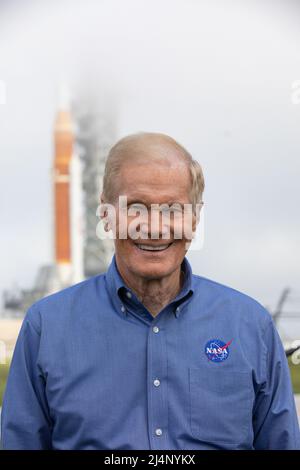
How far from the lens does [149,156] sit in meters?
1.77

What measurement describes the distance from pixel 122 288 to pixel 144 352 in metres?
0.15

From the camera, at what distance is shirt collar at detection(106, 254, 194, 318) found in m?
1.83

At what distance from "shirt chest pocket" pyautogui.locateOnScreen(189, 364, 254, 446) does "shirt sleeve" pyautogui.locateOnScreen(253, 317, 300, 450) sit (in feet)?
0.23

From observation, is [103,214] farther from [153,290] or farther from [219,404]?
[219,404]

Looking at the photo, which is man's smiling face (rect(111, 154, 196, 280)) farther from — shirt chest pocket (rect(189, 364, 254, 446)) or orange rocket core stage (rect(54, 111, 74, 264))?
orange rocket core stage (rect(54, 111, 74, 264))

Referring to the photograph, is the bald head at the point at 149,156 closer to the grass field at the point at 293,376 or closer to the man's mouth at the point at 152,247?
the man's mouth at the point at 152,247

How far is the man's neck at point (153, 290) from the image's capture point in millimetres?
1823

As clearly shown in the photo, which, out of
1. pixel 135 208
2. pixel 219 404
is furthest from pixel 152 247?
pixel 219 404

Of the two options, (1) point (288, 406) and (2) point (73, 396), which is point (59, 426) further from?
(1) point (288, 406)

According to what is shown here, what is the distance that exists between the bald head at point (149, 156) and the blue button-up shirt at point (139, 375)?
0.67 feet

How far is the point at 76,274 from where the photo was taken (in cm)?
1605

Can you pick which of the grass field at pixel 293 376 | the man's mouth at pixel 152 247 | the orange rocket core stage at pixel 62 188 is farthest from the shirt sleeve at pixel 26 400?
the orange rocket core stage at pixel 62 188

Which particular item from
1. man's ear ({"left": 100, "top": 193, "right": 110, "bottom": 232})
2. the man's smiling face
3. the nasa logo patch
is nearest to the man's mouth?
the man's smiling face
